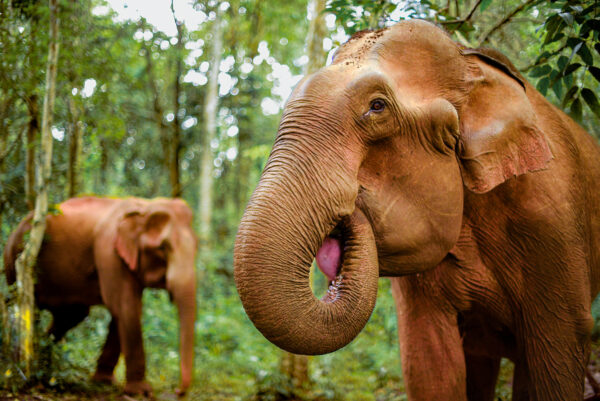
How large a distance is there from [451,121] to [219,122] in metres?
12.4

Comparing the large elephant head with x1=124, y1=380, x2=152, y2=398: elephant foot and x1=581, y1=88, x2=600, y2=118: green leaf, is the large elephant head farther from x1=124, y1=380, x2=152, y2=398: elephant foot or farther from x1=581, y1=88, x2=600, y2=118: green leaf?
x1=124, y1=380, x2=152, y2=398: elephant foot

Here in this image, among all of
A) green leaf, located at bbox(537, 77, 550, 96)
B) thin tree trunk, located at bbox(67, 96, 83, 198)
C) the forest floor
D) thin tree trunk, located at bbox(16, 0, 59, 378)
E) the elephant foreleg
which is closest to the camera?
the elephant foreleg

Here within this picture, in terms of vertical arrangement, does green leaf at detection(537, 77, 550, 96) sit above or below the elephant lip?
above

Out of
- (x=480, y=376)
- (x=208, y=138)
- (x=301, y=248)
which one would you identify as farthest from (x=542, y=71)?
(x=208, y=138)

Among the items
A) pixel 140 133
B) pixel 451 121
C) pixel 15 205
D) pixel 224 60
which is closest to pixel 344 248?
pixel 451 121

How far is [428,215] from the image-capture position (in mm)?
2275

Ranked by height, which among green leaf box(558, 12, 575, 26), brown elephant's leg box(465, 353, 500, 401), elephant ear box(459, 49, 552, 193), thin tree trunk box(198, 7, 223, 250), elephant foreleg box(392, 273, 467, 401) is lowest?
brown elephant's leg box(465, 353, 500, 401)

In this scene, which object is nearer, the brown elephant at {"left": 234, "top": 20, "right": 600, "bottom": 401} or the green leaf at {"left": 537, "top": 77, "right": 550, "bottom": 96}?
the brown elephant at {"left": 234, "top": 20, "right": 600, "bottom": 401}

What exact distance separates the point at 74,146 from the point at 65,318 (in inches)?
85.5

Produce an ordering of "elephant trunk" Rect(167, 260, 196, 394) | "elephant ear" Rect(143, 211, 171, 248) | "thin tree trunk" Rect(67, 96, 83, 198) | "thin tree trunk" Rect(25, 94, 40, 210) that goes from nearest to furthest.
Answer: "thin tree trunk" Rect(25, 94, 40, 210), "elephant trunk" Rect(167, 260, 196, 394), "thin tree trunk" Rect(67, 96, 83, 198), "elephant ear" Rect(143, 211, 171, 248)

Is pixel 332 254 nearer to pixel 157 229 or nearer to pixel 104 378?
pixel 157 229

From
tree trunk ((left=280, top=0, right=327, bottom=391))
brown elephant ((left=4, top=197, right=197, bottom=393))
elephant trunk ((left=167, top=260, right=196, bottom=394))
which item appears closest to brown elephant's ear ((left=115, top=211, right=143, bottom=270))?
brown elephant ((left=4, top=197, right=197, bottom=393))

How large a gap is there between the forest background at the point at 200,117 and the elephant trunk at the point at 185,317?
743 millimetres

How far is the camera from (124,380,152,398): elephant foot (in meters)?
5.43
